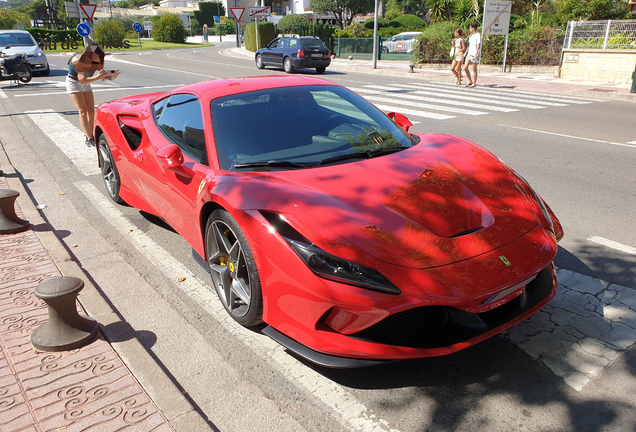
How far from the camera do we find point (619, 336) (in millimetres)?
2842

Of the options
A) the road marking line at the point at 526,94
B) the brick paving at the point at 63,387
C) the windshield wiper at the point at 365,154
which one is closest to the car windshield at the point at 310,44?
the road marking line at the point at 526,94

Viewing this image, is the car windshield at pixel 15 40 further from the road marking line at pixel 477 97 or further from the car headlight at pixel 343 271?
the car headlight at pixel 343 271

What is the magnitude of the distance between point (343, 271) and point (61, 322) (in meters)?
1.79

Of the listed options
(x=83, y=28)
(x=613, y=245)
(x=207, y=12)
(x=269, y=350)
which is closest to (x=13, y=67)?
(x=83, y=28)

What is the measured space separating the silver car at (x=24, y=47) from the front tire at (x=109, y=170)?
55.1 ft

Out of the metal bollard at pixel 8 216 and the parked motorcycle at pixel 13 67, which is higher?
the parked motorcycle at pixel 13 67

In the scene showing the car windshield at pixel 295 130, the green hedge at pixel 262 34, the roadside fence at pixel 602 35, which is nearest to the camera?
the car windshield at pixel 295 130

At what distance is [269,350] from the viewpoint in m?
2.88

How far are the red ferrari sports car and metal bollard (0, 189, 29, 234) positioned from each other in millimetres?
1634

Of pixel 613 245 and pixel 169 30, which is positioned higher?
pixel 169 30

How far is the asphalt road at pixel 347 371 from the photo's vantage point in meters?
2.33

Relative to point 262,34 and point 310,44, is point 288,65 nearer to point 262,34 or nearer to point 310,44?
point 310,44

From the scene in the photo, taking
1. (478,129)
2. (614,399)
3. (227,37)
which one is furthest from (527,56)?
(227,37)

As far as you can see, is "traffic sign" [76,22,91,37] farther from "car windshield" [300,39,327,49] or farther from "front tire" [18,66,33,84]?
"car windshield" [300,39,327,49]
